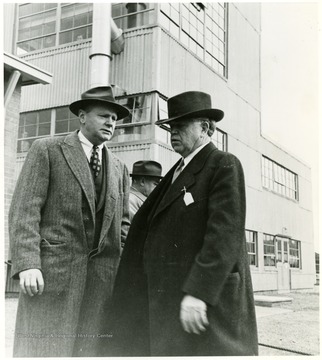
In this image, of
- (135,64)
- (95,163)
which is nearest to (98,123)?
(95,163)

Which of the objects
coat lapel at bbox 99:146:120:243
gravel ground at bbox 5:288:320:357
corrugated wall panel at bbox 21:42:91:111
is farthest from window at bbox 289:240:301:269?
coat lapel at bbox 99:146:120:243

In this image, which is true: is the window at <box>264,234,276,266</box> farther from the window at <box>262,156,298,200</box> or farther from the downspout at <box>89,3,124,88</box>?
the downspout at <box>89,3,124,88</box>

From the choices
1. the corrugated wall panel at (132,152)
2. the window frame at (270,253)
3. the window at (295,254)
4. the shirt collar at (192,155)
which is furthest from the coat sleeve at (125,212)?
the window at (295,254)

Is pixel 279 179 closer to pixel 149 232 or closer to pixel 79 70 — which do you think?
pixel 79 70

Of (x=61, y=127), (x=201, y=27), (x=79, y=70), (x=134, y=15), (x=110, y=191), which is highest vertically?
(x=201, y=27)

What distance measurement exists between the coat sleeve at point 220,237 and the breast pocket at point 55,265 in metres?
0.85

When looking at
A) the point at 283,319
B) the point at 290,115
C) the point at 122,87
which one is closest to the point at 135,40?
the point at 122,87

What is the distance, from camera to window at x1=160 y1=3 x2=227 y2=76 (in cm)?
1241

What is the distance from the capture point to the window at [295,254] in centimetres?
1970

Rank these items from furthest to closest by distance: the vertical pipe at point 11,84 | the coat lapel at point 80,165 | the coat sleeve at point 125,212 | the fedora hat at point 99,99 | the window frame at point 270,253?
the window frame at point 270,253, the vertical pipe at point 11,84, the coat sleeve at point 125,212, the fedora hat at point 99,99, the coat lapel at point 80,165

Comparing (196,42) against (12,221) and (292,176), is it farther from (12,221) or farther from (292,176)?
(12,221)

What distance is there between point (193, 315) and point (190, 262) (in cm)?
31

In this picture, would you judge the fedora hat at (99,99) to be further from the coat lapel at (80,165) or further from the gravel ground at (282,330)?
the gravel ground at (282,330)

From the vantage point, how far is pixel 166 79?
11.9 meters
